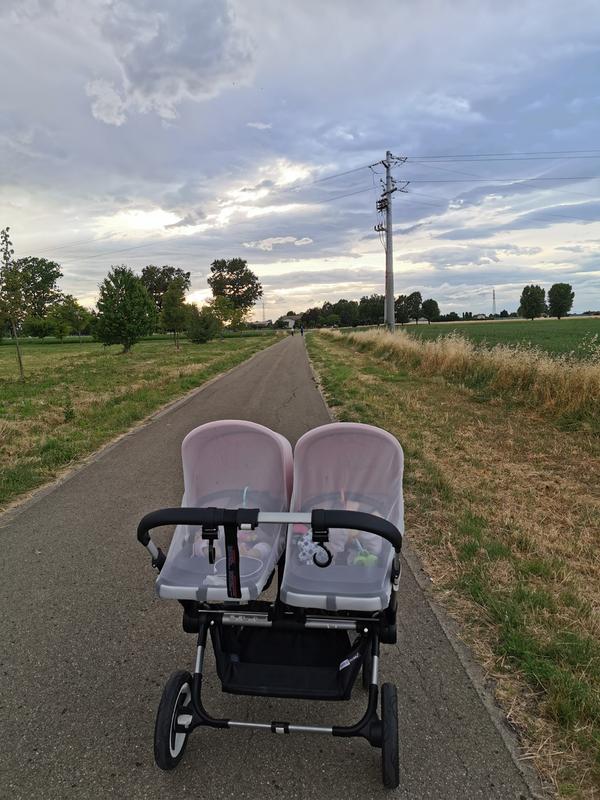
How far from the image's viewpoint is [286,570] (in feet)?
7.18

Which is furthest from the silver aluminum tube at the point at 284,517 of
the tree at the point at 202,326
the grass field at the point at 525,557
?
the tree at the point at 202,326

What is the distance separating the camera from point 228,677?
6.36 feet

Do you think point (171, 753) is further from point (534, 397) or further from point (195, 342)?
point (195, 342)

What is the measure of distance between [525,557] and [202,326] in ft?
147

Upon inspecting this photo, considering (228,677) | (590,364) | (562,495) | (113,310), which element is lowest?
(562,495)

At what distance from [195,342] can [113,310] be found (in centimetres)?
1875

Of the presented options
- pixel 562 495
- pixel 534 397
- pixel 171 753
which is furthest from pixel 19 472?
pixel 534 397

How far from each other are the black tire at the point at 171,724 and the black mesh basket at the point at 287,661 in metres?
0.17

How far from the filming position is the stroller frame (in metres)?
1.70

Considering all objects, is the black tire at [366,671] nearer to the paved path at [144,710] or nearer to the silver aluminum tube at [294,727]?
the paved path at [144,710]

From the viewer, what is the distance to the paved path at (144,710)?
1.80 m

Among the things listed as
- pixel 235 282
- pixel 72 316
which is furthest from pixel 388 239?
pixel 235 282

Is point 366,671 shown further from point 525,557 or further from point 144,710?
point 525,557

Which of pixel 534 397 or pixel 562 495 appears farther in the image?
pixel 534 397
